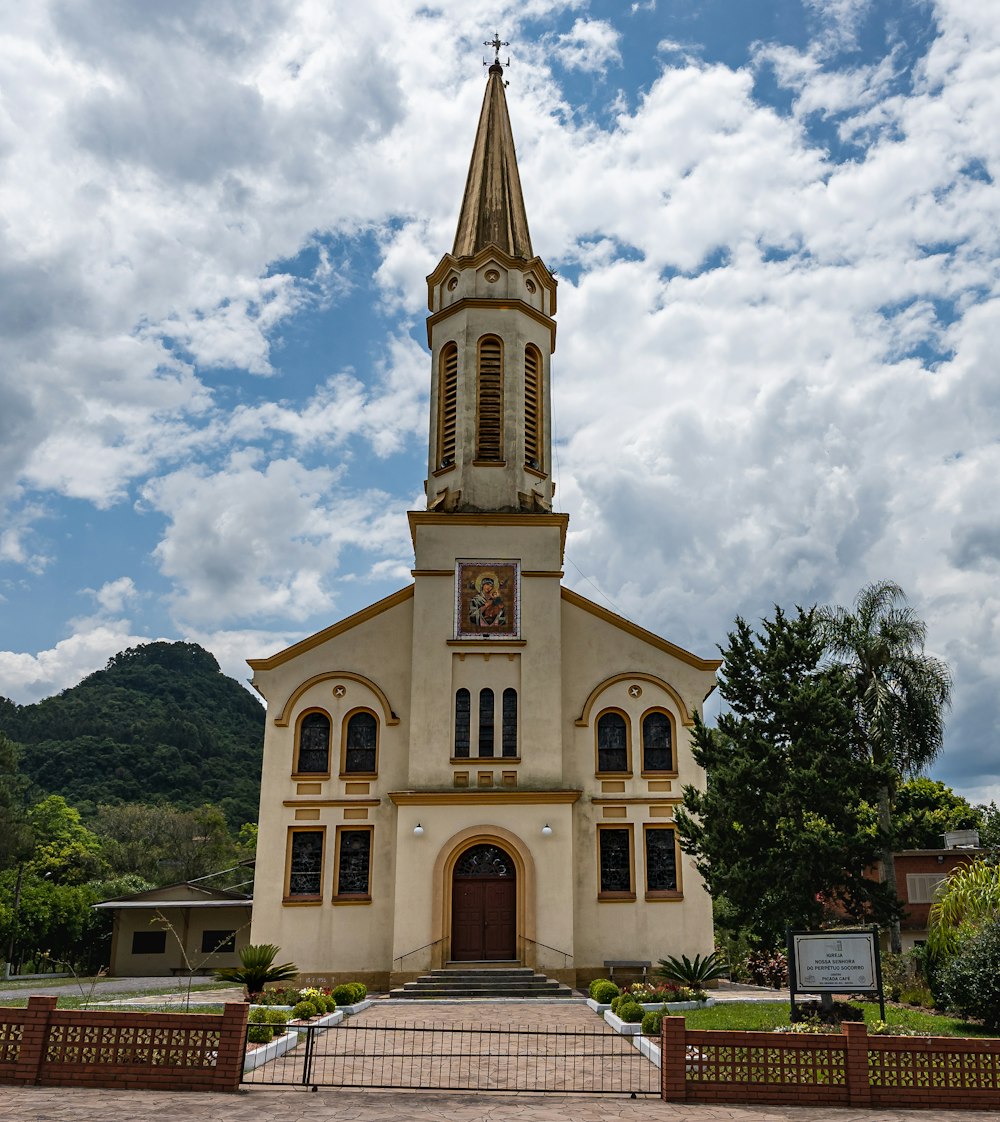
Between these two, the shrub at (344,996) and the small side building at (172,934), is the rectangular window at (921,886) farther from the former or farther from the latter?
the small side building at (172,934)

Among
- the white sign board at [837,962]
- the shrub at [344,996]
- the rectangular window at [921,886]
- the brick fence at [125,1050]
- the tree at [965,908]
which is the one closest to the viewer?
the brick fence at [125,1050]

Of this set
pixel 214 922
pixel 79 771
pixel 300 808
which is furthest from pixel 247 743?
pixel 300 808

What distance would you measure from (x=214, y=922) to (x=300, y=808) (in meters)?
15.8

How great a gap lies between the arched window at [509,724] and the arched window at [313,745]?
4642mm

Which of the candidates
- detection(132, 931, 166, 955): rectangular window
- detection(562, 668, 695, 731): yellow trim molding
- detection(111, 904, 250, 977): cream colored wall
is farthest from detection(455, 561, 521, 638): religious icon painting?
detection(132, 931, 166, 955): rectangular window

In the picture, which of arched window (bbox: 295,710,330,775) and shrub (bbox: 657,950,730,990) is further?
arched window (bbox: 295,710,330,775)

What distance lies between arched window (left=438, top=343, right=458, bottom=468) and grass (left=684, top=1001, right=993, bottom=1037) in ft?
53.0

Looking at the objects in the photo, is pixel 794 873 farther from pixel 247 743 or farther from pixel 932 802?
pixel 247 743

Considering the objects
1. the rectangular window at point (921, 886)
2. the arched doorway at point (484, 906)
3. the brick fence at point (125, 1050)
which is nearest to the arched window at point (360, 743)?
the arched doorway at point (484, 906)

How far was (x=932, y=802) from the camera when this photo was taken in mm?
52438

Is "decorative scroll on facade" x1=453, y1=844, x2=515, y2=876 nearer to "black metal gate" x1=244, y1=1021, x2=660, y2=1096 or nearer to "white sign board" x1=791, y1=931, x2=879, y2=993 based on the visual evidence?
"black metal gate" x1=244, y1=1021, x2=660, y2=1096

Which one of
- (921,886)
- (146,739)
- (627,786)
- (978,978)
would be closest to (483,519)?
(627,786)

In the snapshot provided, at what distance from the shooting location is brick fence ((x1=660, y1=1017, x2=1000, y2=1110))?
12.7 m

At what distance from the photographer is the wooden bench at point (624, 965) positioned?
81.3ft
